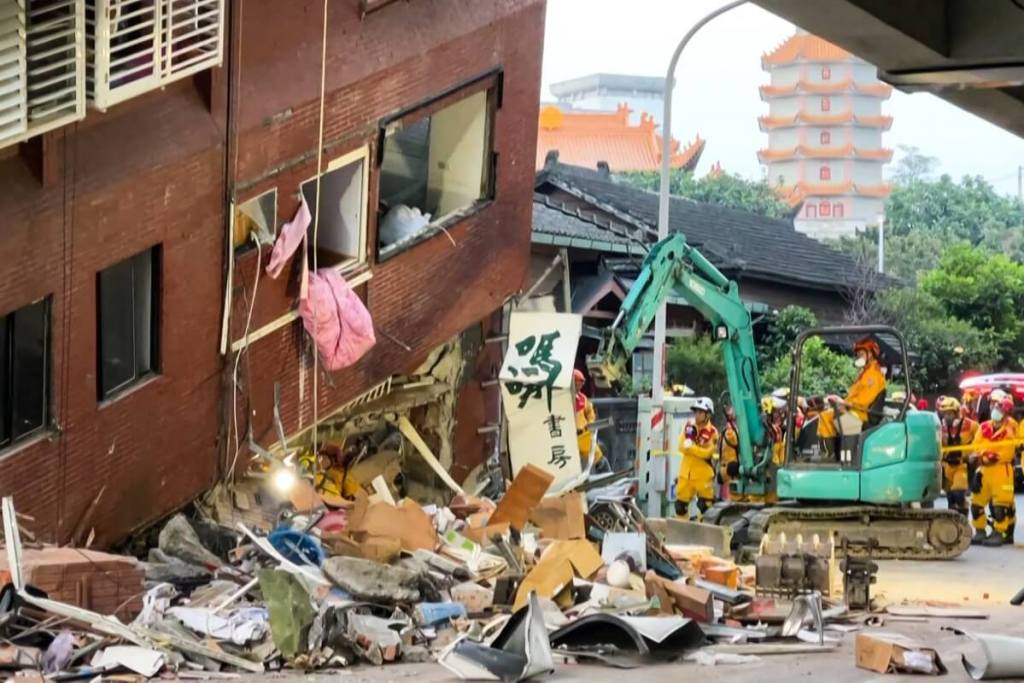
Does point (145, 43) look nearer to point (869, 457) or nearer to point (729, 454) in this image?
point (869, 457)

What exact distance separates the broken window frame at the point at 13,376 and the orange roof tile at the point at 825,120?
80080 millimetres

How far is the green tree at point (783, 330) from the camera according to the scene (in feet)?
125

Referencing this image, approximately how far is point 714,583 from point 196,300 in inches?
223

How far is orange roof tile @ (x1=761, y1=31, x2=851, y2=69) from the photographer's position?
8969cm

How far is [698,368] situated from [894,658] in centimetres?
2164

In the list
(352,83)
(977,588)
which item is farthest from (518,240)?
(977,588)

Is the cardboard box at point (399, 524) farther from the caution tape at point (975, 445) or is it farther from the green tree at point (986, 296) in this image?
the green tree at point (986, 296)

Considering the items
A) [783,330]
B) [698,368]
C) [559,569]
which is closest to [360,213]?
[559,569]

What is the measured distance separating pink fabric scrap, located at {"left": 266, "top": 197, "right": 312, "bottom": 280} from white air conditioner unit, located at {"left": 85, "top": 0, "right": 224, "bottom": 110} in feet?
6.76

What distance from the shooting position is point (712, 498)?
24203 millimetres

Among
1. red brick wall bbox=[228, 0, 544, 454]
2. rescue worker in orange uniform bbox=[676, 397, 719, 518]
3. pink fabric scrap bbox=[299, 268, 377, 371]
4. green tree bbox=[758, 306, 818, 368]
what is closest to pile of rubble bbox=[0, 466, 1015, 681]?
pink fabric scrap bbox=[299, 268, 377, 371]

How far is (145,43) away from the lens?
593 inches

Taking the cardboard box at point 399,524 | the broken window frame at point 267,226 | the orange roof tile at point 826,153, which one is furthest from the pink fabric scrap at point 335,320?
the orange roof tile at point 826,153

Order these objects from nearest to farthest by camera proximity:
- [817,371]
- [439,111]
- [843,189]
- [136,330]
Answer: [136,330] < [439,111] < [817,371] < [843,189]
